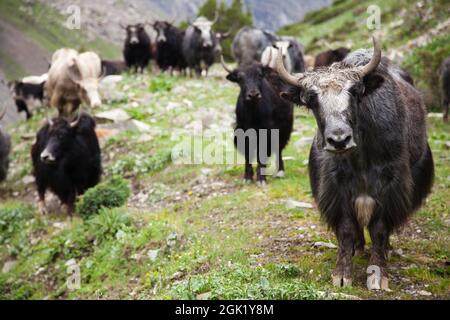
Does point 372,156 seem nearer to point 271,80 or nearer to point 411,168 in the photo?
point 411,168

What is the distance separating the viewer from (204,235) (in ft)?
23.4

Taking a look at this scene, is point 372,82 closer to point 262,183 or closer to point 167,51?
point 262,183

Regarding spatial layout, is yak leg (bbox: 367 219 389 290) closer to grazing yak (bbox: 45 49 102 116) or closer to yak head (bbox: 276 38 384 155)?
yak head (bbox: 276 38 384 155)

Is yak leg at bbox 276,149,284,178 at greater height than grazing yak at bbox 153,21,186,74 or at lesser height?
lesser

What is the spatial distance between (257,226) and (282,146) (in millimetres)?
2281

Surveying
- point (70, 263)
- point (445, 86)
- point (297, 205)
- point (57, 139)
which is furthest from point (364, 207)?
point (445, 86)

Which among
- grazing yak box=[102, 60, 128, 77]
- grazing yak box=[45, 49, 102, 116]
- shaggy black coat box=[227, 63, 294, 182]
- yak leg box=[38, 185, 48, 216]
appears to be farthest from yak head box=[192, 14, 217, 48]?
shaggy black coat box=[227, 63, 294, 182]

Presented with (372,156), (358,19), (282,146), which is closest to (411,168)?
(372,156)

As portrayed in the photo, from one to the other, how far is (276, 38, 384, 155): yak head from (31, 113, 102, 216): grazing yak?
5800 millimetres

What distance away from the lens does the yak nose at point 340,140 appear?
4434mm

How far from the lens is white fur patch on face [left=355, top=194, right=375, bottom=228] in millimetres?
5000

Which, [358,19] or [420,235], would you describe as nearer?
[420,235]

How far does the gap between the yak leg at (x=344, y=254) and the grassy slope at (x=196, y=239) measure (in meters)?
0.11

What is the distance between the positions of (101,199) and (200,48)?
9.75 meters
